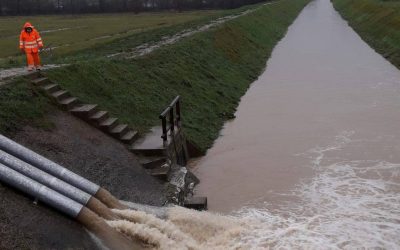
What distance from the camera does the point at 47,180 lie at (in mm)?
10398

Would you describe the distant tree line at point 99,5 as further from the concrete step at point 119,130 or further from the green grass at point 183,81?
the concrete step at point 119,130

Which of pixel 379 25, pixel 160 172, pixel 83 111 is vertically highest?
pixel 379 25

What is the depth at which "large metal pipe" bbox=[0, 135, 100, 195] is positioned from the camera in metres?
11.0

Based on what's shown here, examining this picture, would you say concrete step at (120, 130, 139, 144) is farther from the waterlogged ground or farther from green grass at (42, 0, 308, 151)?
the waterlogged ground

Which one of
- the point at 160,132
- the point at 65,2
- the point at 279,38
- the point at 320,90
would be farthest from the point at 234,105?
the point at 65,2

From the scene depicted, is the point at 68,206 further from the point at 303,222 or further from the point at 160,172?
the point at 303,222

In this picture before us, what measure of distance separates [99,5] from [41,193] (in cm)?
7863

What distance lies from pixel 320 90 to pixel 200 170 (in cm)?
1280

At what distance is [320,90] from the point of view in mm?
27281

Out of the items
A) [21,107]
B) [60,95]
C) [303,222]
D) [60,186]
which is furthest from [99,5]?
[60,186]

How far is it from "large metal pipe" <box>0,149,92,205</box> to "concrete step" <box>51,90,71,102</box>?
15.9 ft

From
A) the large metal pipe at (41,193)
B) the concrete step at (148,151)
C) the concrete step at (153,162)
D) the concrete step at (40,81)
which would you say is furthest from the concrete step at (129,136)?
the large metal pipe at (41,193)

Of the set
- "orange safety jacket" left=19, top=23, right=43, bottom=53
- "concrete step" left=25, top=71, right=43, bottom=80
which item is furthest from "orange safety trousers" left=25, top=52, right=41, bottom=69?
"concrete step" left=25, top=71, right=43, bottom=80

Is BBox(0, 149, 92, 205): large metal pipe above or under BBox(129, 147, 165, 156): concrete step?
above
